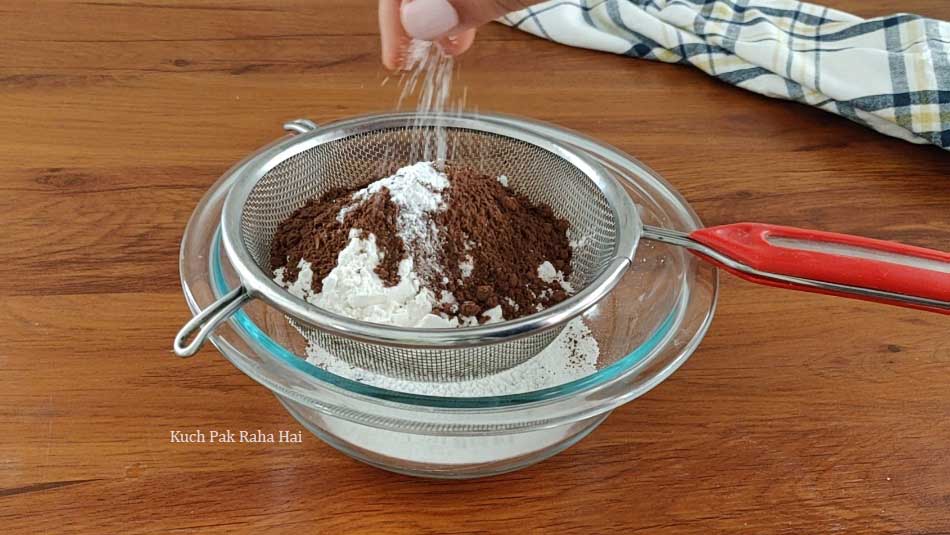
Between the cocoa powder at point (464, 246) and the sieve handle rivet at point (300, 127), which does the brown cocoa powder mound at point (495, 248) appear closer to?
the cocoa powder at point (464, 246)

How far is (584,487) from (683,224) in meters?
0.28

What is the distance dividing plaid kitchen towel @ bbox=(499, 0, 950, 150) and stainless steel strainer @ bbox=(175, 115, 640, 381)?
0.50m

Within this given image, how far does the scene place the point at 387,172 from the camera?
91cm

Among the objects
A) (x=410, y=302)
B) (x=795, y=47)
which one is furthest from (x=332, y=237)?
(x=795, y=47)

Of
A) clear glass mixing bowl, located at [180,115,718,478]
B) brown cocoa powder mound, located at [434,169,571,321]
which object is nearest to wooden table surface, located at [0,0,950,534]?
clear glass mixing bowl, located at [180,115,718,478]

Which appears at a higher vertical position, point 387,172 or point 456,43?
point 456,43

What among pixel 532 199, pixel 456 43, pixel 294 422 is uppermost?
pixel 456 43

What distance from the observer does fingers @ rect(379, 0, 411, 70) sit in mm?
726

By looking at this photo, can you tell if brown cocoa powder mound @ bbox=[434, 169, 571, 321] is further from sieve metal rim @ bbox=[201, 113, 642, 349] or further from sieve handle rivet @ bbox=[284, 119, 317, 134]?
sieve handle rivet @ bbox=[284, 119, 317, 134]

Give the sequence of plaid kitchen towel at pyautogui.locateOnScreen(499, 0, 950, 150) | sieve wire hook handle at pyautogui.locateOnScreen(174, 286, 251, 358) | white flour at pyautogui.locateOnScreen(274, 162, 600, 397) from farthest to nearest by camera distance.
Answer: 1. plaid kitchen towel at pyautogui.locateOnScreen(499, 0, 950, 150)
2. white flour at pyautogui.locateOnScreen(274, 162, 600, 397)
3. sieve wire hook handle at pyautogui.locateOnScreen(174, 286, 251, 358)

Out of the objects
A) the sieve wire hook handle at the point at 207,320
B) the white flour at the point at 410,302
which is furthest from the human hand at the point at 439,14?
the sieve wire hook handle at the point at 207,320

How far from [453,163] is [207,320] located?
0.37 m

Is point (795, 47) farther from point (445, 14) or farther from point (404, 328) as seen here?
point (404, 328)

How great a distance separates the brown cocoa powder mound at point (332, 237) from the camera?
2.41ft
